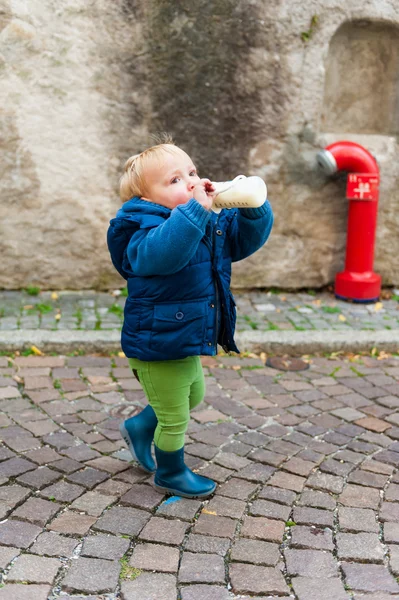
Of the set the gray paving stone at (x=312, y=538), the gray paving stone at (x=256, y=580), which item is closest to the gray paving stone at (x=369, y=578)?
the gray paving stone at (x=312, y=538)

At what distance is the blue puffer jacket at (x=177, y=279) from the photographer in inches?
95.6

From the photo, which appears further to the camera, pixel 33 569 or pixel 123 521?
pixel 123 521

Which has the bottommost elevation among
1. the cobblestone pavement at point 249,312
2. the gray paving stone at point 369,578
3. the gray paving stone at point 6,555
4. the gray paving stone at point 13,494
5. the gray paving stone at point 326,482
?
the gray paving stone at point 369,578

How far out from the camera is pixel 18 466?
9.87 ft

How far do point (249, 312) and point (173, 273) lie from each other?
2.82 m

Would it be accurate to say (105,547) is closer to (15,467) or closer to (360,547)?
(15,467)

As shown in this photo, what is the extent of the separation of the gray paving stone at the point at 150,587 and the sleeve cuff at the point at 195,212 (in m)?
1.17

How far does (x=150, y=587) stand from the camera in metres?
2.23

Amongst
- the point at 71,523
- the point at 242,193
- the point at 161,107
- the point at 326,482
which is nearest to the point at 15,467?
the point at 71,523

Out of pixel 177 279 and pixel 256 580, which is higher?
pixel 177 279

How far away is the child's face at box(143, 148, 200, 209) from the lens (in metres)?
2.47

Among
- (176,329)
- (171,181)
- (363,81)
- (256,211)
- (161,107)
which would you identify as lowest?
(176,329)

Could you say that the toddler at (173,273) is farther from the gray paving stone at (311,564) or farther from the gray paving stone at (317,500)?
the gray paving stone at (311,564)

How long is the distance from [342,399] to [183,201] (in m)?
1.91
